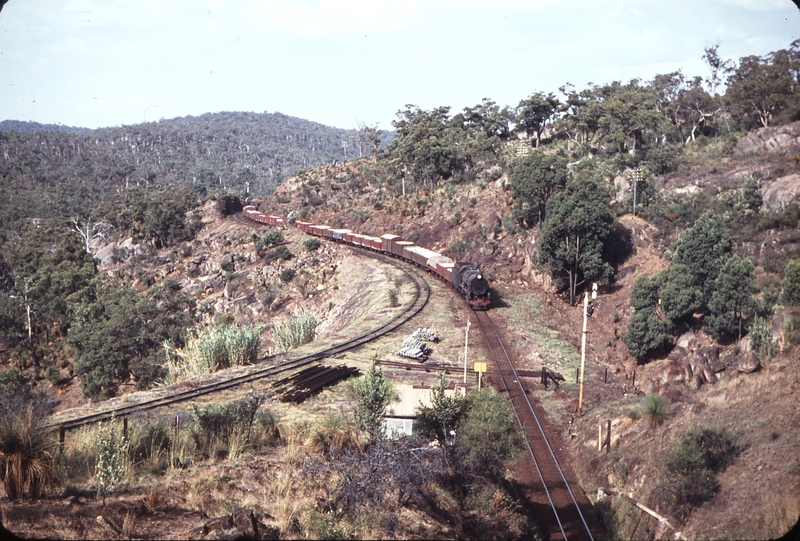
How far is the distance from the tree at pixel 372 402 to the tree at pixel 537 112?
77200mm

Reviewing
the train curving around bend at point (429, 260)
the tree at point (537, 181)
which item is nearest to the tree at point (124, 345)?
the train curving around bend at point (429, 260)

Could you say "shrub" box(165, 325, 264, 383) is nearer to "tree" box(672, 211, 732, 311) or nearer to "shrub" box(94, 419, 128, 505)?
"shrub" box(94, 419, 128, 505)

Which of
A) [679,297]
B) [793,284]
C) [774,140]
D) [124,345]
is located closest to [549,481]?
[793,284]

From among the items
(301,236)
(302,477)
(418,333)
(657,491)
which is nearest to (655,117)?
(301,236)

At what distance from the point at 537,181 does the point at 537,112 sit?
43792 millimetres

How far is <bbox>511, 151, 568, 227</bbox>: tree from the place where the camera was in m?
47.9

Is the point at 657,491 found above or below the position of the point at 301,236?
below

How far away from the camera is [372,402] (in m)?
14.6

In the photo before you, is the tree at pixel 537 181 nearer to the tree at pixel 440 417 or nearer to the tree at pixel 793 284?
the tree at pixel 793 284

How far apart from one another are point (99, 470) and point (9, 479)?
155cm

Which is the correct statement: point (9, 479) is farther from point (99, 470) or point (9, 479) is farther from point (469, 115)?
point (469, 115)

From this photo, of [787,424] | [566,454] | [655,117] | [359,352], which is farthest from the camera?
[655,117]

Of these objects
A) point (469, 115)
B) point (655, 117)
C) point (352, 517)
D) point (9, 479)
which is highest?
point (469, 115)

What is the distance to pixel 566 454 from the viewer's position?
18422 millimetres
